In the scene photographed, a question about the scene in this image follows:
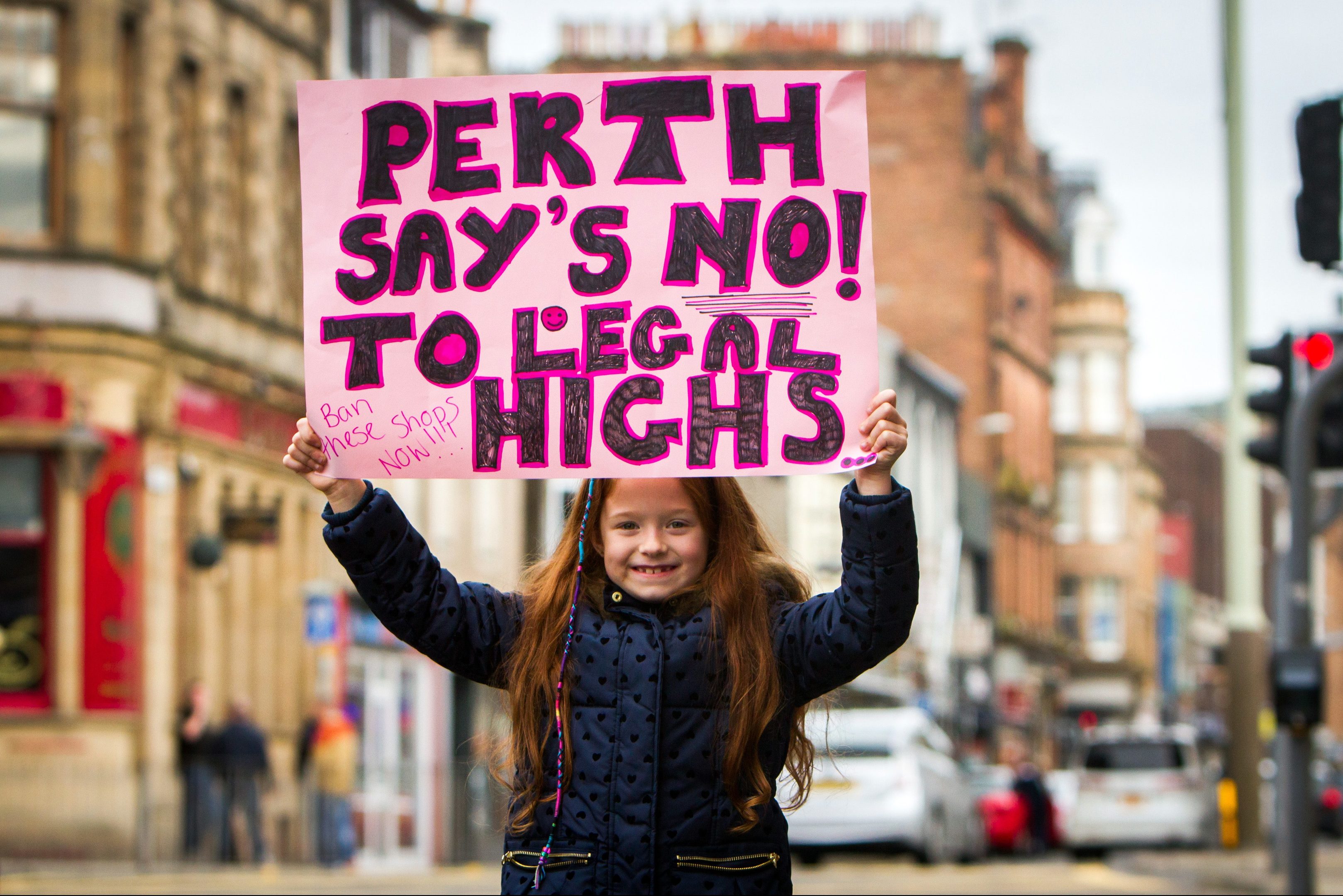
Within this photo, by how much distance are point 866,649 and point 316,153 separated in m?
1.88

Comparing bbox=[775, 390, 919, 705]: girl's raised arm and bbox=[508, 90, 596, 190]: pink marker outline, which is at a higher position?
bbox=[508, 90, 596, 190]: pink marker outline

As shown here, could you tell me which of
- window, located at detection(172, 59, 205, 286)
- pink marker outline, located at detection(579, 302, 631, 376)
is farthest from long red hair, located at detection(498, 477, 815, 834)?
window, located at detection(172, 59, 205, 286)

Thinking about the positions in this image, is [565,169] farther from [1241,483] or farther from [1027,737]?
[1027,737]

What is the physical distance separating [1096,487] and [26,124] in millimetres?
56424

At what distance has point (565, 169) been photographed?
5.48 metres

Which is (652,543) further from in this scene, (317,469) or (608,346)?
(317,469)

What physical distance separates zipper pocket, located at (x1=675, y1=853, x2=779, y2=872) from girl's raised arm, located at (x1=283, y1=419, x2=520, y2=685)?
0.63 meters

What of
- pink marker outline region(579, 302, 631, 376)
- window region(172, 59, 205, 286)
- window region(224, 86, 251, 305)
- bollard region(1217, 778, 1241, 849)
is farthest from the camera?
window region(224, 86, 251, 305)

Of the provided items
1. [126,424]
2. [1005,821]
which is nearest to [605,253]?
[126,424]

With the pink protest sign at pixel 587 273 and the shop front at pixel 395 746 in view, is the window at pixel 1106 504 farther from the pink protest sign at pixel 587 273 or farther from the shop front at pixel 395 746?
the pink protest sign at pixel 587 273

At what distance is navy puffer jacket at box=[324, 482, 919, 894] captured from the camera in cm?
452

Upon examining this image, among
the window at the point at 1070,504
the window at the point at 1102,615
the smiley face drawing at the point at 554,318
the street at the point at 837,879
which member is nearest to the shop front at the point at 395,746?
the street at the point at 837,879

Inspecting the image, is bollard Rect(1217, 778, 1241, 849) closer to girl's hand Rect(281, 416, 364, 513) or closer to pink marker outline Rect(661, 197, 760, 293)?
pink marker outline Rect(661, 197, 760, 293)

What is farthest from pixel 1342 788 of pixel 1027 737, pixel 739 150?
pixel 739 150
